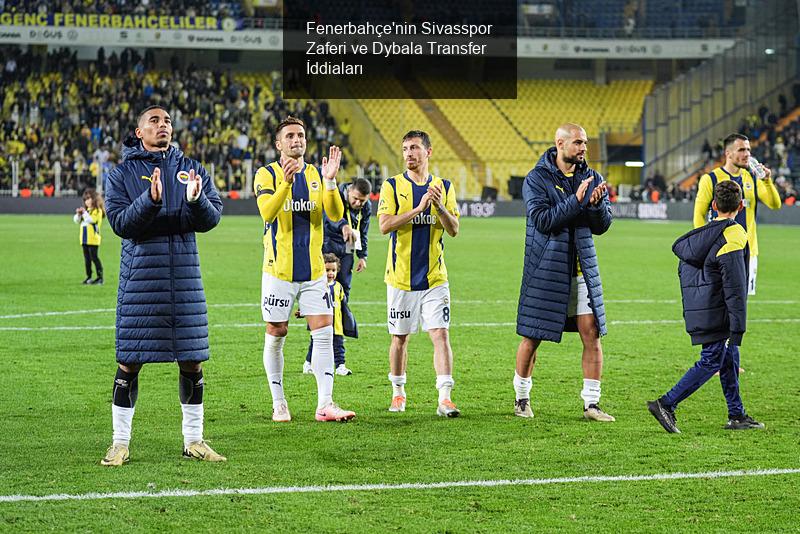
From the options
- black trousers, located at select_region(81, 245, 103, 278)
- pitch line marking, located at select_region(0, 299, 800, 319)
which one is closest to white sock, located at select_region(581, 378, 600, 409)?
pitch line marking, located at select_region(0, 299, 800, 319)

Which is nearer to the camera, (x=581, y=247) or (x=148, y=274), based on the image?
(x=148, y=274)

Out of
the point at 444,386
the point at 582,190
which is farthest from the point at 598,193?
the point at 444,386

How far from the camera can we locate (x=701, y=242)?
27.5 ft

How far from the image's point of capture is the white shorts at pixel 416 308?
9016mm

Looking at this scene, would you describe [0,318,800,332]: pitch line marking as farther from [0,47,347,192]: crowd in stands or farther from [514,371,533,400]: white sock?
[0,47,347,192]: crowd in stands

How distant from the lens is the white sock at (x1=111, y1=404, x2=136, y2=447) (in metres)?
7.28

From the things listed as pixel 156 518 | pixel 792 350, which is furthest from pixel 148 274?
pixel 792 350

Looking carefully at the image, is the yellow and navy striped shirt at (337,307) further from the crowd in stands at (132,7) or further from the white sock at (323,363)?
the crowd in stands at (132,7)

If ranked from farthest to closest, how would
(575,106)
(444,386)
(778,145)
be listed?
(575,106) → (778,145) → (444,386)

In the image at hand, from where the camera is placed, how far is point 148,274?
23.8ft

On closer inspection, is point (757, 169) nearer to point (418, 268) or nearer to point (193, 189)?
point (418, 268)

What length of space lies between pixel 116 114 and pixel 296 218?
152 ft

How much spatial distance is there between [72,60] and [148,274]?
52.4 metres

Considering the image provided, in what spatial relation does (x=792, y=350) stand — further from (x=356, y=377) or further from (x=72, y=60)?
(x=72, y=60)
